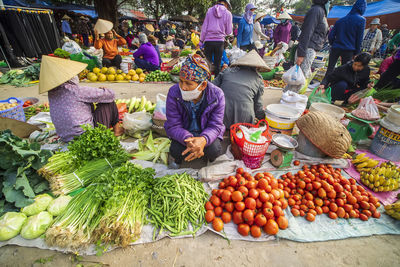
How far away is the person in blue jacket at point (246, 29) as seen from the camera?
6.71m

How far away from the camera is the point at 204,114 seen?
2.48m

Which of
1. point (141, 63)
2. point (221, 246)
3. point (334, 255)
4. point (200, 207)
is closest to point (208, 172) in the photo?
point (200, 207)

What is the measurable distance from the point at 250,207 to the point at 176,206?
0.79 metres

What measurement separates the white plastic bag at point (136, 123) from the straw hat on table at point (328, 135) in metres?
2.76

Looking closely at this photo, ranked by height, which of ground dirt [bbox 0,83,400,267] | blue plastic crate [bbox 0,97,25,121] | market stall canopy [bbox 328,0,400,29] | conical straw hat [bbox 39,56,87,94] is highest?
market stall canopy [bbox 328,0,400,29]

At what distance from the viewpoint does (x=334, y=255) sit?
72.3 inches

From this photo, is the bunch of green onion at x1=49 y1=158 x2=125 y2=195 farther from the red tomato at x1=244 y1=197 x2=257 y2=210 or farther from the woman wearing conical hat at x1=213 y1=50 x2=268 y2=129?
the woman wearing conical hat at x1=213 y1=50 x2=268 y2=129

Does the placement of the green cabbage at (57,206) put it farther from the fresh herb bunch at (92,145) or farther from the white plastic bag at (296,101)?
the white plastic bag at (296,101)

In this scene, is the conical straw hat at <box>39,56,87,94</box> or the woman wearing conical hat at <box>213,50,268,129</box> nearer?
the conical straw hat at <box>39,56,87,94</box>

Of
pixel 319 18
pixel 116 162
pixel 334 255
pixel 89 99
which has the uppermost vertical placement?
pixel 319 18

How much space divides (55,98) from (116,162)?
48.8 inches

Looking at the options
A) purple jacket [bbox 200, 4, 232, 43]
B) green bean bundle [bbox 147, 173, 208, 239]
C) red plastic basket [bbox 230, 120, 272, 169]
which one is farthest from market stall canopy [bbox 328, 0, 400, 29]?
green bean bundle [bbox 147, 173, 208, 239]

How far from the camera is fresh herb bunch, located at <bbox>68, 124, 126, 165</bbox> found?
7.18 feet

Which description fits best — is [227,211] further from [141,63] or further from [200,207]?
[141,63]
